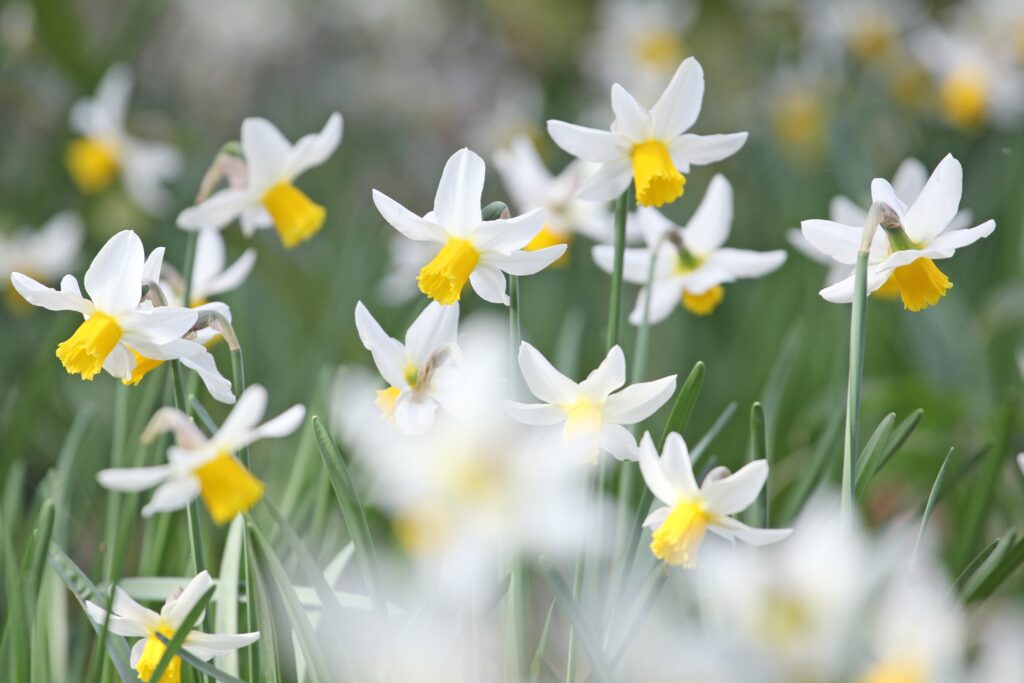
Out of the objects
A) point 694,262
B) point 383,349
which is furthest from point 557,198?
point 383,349

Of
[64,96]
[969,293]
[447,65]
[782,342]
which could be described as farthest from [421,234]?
[447,65]

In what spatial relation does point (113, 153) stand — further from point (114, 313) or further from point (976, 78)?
point (976, 78)

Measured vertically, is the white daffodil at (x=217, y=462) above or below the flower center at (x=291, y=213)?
below

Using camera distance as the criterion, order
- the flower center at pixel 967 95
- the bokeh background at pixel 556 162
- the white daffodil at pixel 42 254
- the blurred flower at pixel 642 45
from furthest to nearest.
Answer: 1. the blurred flower at pixel 642 45
2. the flower center at pixel 967 95
3. the white daffodil at pixel 42 254
4. the bokeh background at pixel 556 162

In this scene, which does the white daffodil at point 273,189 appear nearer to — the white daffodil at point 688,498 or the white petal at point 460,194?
the white petal at point 460,194

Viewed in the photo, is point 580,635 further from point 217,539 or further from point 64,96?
point 64,96

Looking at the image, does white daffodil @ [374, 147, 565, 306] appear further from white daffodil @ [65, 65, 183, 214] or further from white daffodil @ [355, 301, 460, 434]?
white daffodil @ [65, 65, 183, 214]

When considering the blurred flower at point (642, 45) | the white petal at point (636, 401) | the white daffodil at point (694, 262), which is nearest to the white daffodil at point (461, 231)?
the white petal at point (636, 401)
